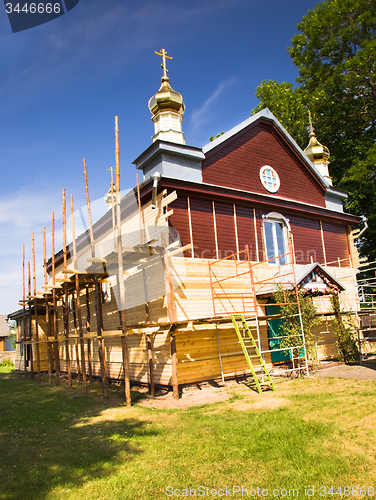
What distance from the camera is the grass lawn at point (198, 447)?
209 inches

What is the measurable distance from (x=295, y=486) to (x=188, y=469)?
1.59 meters

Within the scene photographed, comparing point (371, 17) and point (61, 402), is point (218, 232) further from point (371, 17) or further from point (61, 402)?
point (371, 17)

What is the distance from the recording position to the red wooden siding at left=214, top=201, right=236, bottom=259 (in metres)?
14.2

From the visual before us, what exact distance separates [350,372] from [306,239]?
637 cm

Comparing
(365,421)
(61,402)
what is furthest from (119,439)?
(61,402)

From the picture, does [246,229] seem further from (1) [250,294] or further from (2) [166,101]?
(2) [166,101]

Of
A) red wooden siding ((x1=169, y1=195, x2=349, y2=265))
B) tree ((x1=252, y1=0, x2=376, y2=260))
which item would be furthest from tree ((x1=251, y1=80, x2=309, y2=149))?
red wooden siding ((x1=169, y1=195, x2=349, y2=265))

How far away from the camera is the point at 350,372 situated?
1266 centimetres

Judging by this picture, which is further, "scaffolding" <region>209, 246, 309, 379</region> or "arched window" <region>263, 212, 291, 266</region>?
"arched window" <region>263, 212, 291, 266</region>

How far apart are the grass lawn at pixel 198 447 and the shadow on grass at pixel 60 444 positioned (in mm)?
19

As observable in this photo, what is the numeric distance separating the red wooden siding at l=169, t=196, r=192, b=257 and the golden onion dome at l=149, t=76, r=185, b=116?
13.1ft

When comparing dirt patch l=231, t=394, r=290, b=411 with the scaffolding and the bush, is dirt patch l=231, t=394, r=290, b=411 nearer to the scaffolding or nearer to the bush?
the scaffolding

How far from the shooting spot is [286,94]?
3100cm

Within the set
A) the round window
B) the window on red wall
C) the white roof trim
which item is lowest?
the window on red wall
